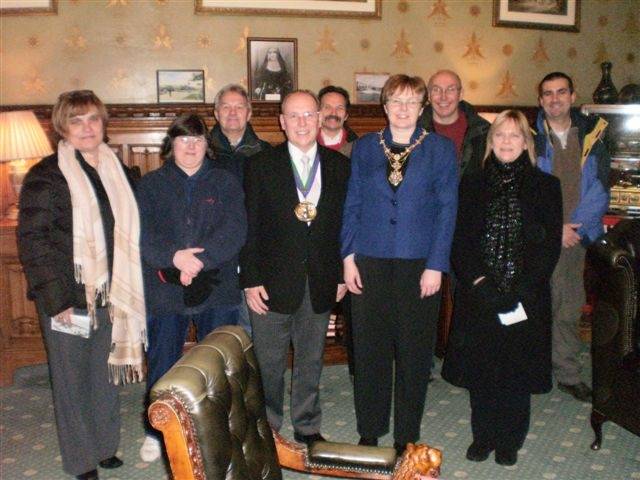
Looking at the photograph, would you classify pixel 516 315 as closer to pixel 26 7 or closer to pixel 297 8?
pixel 297 8

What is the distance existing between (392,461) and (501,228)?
1167 mm

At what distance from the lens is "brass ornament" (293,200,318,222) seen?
2.38 meters

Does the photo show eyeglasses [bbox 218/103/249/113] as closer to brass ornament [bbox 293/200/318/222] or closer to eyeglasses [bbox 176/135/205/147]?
eyeglasses [bbox 176/135/205/147]

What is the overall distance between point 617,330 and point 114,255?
2.01m

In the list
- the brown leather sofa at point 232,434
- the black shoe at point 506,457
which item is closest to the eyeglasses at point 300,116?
the brown leather sofa at point 232,434

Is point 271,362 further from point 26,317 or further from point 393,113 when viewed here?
point 26,317

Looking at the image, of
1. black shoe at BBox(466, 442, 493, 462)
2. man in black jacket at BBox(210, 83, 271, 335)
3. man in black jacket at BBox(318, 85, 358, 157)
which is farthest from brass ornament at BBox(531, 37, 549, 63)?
black shoe at BBox(466, 442, 493, 462)

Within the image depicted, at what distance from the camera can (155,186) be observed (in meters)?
2.41

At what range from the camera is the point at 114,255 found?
7.85ft

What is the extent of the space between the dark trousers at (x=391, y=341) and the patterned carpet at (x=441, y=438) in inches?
11.2

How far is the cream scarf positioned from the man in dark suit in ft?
1.42

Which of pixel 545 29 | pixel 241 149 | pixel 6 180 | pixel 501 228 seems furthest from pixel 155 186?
pixel 545 29

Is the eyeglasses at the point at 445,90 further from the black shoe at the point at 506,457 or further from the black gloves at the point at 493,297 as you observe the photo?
the black shoe at the point at 506,457

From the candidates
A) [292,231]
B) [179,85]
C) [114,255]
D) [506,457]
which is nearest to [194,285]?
[114,255]
